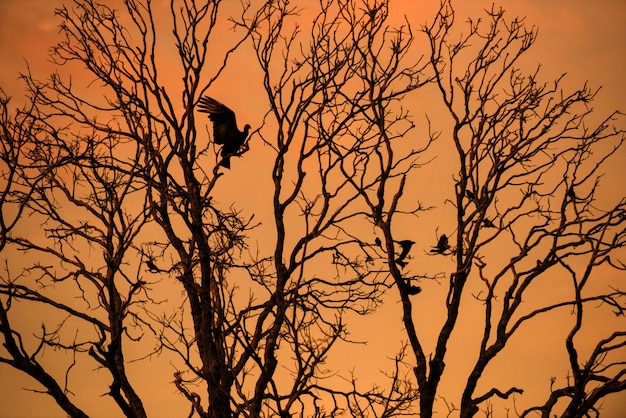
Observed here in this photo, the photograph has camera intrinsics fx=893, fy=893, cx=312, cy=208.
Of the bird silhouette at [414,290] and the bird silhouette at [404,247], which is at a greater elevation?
the bird silhouette at [404,247]

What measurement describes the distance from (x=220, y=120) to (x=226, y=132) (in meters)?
0.22

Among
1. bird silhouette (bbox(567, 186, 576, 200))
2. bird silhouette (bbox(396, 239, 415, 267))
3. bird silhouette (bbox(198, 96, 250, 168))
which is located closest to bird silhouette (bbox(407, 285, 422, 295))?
bird silhouette (bbox(396, 239, 415, 267))

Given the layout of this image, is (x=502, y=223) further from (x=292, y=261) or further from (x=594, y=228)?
(x=292, y=261)

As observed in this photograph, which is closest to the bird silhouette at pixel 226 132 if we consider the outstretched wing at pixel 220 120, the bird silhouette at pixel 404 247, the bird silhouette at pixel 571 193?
the outstretched wing at pixel 220 120

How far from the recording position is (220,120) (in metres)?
11.0

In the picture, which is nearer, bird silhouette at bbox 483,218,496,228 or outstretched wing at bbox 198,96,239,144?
bird silhouette at bbox 483,218,496,228

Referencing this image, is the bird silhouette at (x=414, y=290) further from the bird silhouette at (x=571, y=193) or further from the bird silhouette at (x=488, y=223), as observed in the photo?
the bird silhouette at (x=571, y=193)

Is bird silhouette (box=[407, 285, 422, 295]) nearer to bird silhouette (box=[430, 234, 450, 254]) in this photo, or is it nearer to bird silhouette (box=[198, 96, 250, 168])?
bird silhouette (box=[430, 234, 450, 254])

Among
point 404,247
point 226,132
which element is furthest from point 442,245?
point 226,132

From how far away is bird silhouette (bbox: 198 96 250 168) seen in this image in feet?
35.7

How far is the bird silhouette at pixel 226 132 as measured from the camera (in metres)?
10.9

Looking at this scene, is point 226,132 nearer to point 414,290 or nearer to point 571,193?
point 414,290

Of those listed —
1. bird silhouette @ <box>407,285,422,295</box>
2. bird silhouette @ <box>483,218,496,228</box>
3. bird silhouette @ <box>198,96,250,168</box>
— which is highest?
bird silhouette @ <box>198,96,250,168</box>

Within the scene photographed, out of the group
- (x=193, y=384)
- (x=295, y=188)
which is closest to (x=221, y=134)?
(x=295, y=188)
